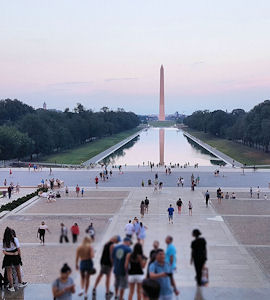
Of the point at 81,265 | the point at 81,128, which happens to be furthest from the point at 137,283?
the point at 81,128

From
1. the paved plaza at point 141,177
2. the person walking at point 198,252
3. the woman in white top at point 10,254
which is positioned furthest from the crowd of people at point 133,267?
the paved plaza at point 141,177

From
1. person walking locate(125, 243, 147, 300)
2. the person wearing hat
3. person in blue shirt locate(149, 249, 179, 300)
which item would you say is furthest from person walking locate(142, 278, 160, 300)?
the person wearing hat

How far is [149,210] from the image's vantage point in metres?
32.2

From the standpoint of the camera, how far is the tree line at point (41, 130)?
72.4 m

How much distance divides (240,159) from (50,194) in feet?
151

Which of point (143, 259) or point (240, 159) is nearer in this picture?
point (143, 259)

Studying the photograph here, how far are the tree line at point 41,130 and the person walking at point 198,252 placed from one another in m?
67.7

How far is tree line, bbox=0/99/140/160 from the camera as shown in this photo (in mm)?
72438

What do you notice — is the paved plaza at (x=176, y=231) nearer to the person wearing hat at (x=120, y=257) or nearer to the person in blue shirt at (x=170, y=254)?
the person wearing hat at (x=120, y=257)

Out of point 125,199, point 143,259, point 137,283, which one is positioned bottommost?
point 125,199

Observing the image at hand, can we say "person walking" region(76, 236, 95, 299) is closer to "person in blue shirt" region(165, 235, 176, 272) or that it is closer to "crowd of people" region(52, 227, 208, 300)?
"crowd of people" region(52, 227, 208, 300)

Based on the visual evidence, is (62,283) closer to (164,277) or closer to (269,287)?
(164,277)

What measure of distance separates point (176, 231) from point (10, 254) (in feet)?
35.4

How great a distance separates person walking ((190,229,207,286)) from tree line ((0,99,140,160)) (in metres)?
67.7
